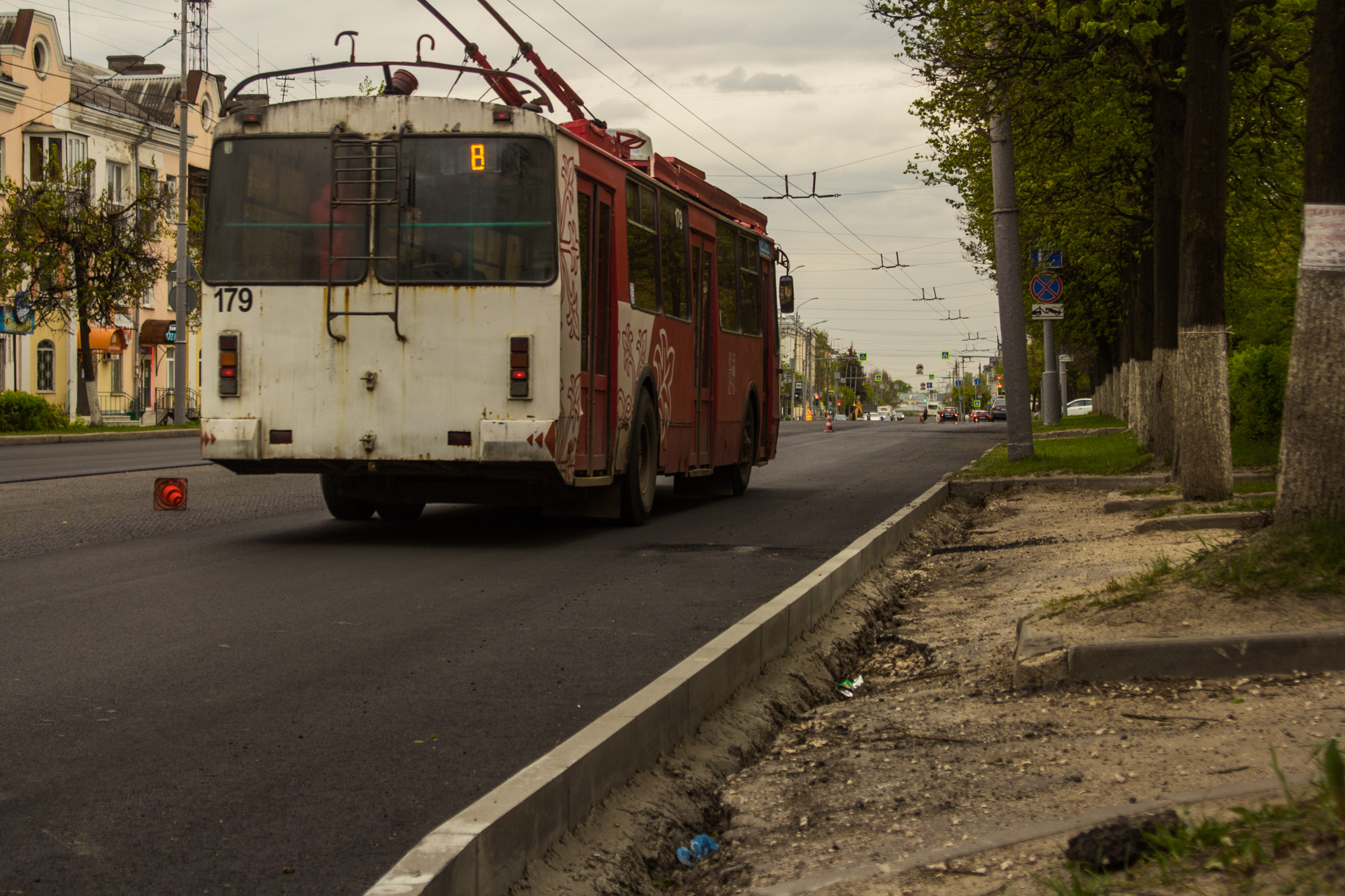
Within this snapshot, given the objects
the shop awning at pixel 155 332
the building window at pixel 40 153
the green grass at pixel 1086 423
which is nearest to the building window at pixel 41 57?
the building window at pixel 40 153

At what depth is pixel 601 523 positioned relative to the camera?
44.4ft

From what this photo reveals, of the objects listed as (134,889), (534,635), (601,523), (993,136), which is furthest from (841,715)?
(993,136)

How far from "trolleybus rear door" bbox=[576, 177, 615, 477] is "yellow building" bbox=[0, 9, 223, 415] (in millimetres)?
31128

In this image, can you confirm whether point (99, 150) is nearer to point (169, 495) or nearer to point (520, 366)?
point (169, 495)

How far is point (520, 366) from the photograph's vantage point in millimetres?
10781

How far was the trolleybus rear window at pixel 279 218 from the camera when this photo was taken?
1097 centimetres

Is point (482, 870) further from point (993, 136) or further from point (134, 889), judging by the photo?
point (993, 136)

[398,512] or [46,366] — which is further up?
[46,366]

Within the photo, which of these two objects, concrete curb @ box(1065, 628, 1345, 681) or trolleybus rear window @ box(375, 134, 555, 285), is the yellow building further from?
concrete curb @ box(1065, 628, 1345, 681)

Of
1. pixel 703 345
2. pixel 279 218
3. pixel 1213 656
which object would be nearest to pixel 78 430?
pixel 703 345

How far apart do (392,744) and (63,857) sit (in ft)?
4.62

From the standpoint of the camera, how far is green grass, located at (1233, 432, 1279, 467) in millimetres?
17922

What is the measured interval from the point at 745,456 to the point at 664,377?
164 inches

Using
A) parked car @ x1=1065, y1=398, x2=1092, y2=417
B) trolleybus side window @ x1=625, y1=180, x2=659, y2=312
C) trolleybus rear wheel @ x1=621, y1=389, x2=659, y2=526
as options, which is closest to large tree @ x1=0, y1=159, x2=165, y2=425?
trolleybus side window @ x1=625, y1=180, x2=659, y2=312
